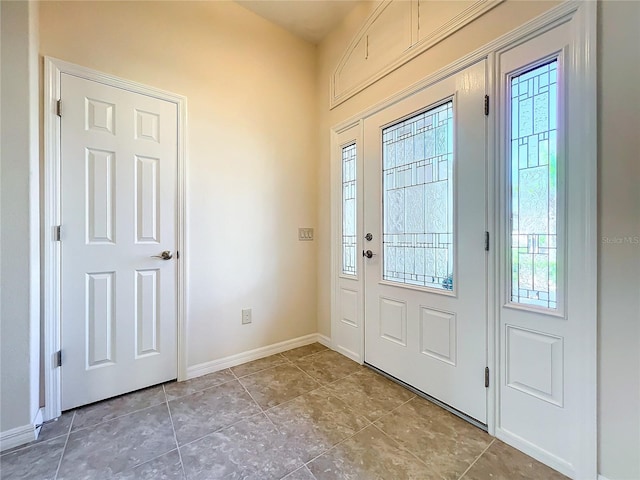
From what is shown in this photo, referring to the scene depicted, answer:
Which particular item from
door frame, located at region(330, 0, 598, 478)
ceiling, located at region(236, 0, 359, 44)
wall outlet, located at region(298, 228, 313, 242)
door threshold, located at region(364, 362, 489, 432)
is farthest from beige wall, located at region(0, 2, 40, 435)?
door frame, located at region(330, 0, 598, 478)

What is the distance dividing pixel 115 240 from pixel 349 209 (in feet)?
5.93

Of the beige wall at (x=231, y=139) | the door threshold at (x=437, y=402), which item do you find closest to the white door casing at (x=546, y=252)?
the door threshold at (x=437, y=402)

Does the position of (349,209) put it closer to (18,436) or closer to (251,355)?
(251,355)

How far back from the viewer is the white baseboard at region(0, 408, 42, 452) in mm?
1359

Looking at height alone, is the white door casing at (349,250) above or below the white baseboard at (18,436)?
above

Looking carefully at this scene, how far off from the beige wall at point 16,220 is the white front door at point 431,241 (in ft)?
6.96

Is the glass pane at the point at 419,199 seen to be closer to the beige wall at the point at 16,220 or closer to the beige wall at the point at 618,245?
the beige wall at the point at 618,245

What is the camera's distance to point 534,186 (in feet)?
4.33

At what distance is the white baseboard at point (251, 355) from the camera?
2104 mm

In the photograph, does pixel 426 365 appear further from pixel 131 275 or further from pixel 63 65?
pixel 63 65

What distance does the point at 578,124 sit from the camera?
1167mm

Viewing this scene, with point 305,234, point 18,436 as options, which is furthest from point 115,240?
point 305,234

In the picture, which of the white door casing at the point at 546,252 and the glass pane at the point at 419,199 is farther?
the glass pane at the point at 419,199

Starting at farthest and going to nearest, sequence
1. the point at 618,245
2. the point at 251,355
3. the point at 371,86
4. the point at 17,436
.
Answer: the point at 251,355 → the point at 371,86 → the point at 17,436 → the point at 618,245
